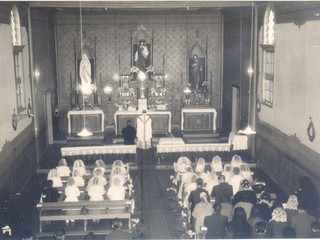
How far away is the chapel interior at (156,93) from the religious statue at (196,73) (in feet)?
0.17

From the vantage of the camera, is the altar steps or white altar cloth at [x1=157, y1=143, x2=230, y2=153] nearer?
white altar cloth at [x1=157, y1=143, x2=230, y2=153]

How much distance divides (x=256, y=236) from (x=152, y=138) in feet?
40.5

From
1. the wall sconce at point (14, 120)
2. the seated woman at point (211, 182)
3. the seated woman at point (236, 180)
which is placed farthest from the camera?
the wall sconce at point (14, 120)

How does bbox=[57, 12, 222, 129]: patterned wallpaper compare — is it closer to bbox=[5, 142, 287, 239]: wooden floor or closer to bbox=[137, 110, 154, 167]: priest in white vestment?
bbox=[137, 110, 154, 167]: priest in white vestment

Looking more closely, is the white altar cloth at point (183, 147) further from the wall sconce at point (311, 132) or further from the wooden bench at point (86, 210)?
the wooden bench at point (86, 210)

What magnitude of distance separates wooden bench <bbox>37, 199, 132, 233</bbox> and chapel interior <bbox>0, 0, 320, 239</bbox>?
9.8 inches

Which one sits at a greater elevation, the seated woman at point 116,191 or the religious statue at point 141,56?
the religious statue at point 141,56

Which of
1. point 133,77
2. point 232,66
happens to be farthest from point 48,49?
point 232,66

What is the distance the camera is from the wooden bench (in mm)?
11508

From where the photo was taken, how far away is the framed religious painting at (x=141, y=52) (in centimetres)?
2377

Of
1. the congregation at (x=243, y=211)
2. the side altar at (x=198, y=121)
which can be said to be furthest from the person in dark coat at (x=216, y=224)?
the side altar at (x=198, y=121)

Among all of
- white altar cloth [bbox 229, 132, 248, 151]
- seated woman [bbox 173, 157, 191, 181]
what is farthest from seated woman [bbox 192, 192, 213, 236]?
white altar cloth [bbox 229, 132, 248, 151]

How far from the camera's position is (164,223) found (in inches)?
493

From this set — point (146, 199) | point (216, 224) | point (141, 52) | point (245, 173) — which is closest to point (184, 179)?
point (146, 199)
